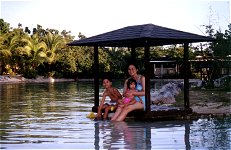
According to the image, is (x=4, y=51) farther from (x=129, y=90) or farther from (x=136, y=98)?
(x=129, y=90)

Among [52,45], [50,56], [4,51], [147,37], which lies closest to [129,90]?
[147,37]

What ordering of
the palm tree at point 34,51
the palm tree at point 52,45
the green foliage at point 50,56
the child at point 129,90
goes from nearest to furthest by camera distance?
the child at point 129,90 < the green foliage at point 50,56 < the palm tree at point 34,51 < the palm tree at point 52,45

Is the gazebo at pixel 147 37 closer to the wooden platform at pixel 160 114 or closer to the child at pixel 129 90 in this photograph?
the wooden platform at pixel 160 114

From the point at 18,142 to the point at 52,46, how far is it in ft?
118

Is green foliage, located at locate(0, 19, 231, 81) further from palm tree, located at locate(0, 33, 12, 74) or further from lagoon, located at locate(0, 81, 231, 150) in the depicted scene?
lagoon, located at locate(0, 81, 231, 150)

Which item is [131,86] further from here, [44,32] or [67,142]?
[44,32]

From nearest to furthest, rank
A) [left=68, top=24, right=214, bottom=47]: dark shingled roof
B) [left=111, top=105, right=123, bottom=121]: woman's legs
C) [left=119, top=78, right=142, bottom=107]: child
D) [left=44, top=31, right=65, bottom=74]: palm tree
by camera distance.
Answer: [left=68, top=24, right=214, bottom=47]: dark shingled roof < [left=119, top=78, right=142, bottom=107]: child < [left=111, top=105, right=123, bottom=121]: woman's legs < [left=44, top=31, right=65, bottom=74]: palm tree

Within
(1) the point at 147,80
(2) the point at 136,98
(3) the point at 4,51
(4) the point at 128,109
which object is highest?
(3) the point at 4,51

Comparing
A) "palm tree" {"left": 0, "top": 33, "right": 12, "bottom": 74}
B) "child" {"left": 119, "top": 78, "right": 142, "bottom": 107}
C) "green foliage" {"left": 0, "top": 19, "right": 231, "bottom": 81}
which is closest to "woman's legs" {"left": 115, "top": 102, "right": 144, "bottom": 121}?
"child" {"left": 119, "top": 78, "right": 142, "bottom": 107}

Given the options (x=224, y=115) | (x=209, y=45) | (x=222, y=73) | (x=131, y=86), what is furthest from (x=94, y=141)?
(x=222, y=73)

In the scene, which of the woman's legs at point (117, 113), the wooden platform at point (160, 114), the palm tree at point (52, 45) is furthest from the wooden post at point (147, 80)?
the palm tree at point (52, 45)

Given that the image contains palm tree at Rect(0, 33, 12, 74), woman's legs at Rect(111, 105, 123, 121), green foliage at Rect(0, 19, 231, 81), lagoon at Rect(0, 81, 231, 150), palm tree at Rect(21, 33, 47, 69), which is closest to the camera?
lagoon at Rect(0, 81, 231, 150)

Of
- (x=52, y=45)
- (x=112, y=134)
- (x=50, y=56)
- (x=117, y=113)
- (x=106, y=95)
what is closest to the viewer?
(x=112, y=134)

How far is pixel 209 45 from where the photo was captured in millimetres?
21250
